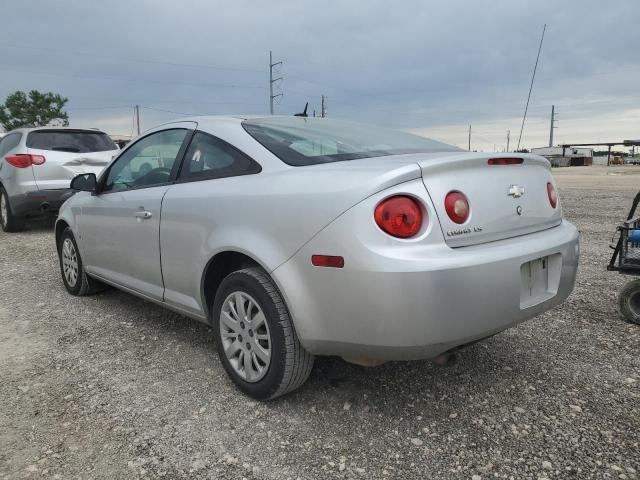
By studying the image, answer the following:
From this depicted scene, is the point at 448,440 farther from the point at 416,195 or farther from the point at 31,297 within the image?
the point at 31,297

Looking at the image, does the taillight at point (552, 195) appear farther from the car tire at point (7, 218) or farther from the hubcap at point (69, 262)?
the car tire at point (7, 218)

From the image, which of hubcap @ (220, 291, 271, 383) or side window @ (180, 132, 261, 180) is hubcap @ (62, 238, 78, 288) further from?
hubcap @ (220, 291, 271, 383)

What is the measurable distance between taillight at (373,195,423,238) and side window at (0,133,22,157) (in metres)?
7.87

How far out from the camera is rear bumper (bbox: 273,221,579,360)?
2.01m

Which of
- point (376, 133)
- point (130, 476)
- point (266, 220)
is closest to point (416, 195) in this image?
point (266, 220)

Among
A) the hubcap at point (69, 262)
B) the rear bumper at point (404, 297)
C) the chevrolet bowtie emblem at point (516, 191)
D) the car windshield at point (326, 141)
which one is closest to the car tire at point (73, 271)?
the hubcap at point (69, 262)

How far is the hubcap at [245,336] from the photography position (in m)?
2.50

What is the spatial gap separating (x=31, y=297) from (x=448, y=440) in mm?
4037

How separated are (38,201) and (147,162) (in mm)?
5238

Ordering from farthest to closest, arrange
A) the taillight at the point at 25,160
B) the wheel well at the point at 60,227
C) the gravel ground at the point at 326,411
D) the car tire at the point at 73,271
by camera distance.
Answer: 1. the taillight at the point at 25,160
2. the wheel well at the point at 60,227
3. the car tire at the point at 73,271
4. the gravel ground at the point at 326,411

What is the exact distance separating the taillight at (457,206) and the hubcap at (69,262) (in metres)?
3.52

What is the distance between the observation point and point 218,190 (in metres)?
2.74

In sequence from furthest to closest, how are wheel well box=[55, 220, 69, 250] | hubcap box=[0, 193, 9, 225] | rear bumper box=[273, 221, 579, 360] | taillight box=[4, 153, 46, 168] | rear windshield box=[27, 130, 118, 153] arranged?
hubcap box=[0, 193, 9, 225] < rear windshield box=[27, 130, 118, 153] < taillight box=[4, 153, 46, 168] < wheel well box=[55, 220, 69, 250] < rear bumper box=[273, 221, 579, 360]

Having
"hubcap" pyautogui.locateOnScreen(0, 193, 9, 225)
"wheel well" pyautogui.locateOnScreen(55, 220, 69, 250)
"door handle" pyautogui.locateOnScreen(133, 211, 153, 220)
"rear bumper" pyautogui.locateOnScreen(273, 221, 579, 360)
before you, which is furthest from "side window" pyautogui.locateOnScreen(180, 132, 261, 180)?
"hubcap" pyautogui.locateOnScreen(0, 193, 9, 225)
